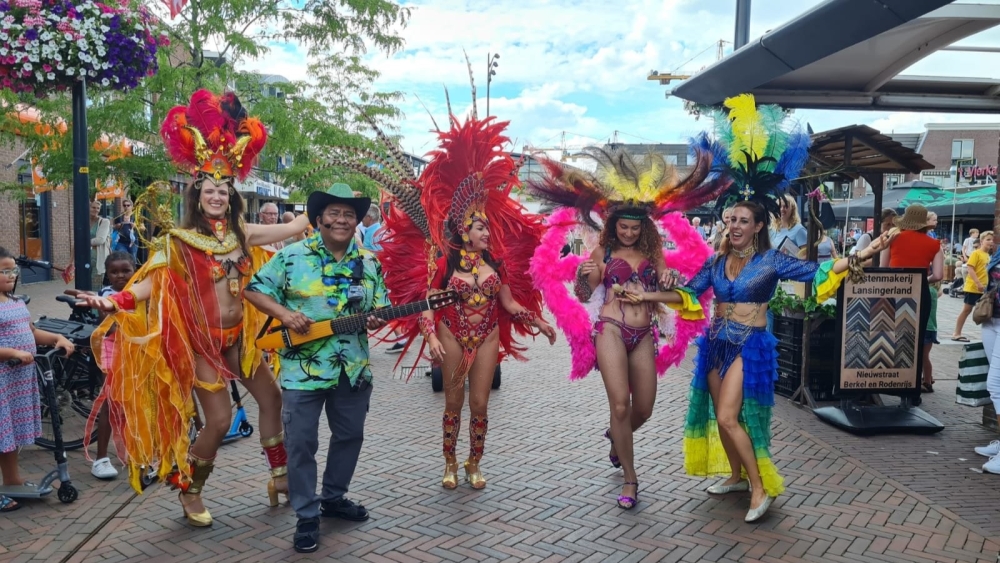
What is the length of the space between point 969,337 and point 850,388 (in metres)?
7.07

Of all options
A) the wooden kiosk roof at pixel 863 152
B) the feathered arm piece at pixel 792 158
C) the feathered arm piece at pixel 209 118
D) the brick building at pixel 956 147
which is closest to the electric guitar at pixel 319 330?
the feathered arm piece at pixel 209 118

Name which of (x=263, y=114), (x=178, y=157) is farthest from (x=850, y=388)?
(x=263, y=114)

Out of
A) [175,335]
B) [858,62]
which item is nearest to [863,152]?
[858,62]

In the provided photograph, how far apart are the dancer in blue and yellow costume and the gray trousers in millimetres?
1792

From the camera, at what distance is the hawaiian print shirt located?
3760 millimetres

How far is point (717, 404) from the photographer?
4.30 meters

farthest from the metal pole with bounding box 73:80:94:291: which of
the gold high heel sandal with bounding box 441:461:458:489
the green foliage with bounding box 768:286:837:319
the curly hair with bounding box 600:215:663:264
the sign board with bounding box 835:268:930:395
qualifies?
the sign board with bounding box 835:268:930:395

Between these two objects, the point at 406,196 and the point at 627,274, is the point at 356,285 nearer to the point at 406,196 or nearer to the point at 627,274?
the point at 406,196

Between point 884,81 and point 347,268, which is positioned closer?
point 347,268

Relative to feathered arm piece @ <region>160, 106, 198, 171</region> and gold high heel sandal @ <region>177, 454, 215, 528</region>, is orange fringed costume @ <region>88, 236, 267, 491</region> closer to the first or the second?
gold high heel sandal @ <region>177, 454, 215, 528</region>

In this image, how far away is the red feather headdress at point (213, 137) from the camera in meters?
4.15

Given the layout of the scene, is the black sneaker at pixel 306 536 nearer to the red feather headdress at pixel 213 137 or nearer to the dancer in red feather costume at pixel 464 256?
the dancer in red feather costume at pixel 464 256

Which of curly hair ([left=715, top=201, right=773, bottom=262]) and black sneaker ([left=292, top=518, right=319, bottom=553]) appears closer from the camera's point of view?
black sneaker ([left=292, top=518, right=319, bottom=553])

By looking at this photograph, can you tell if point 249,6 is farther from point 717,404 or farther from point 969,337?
point 969,337
